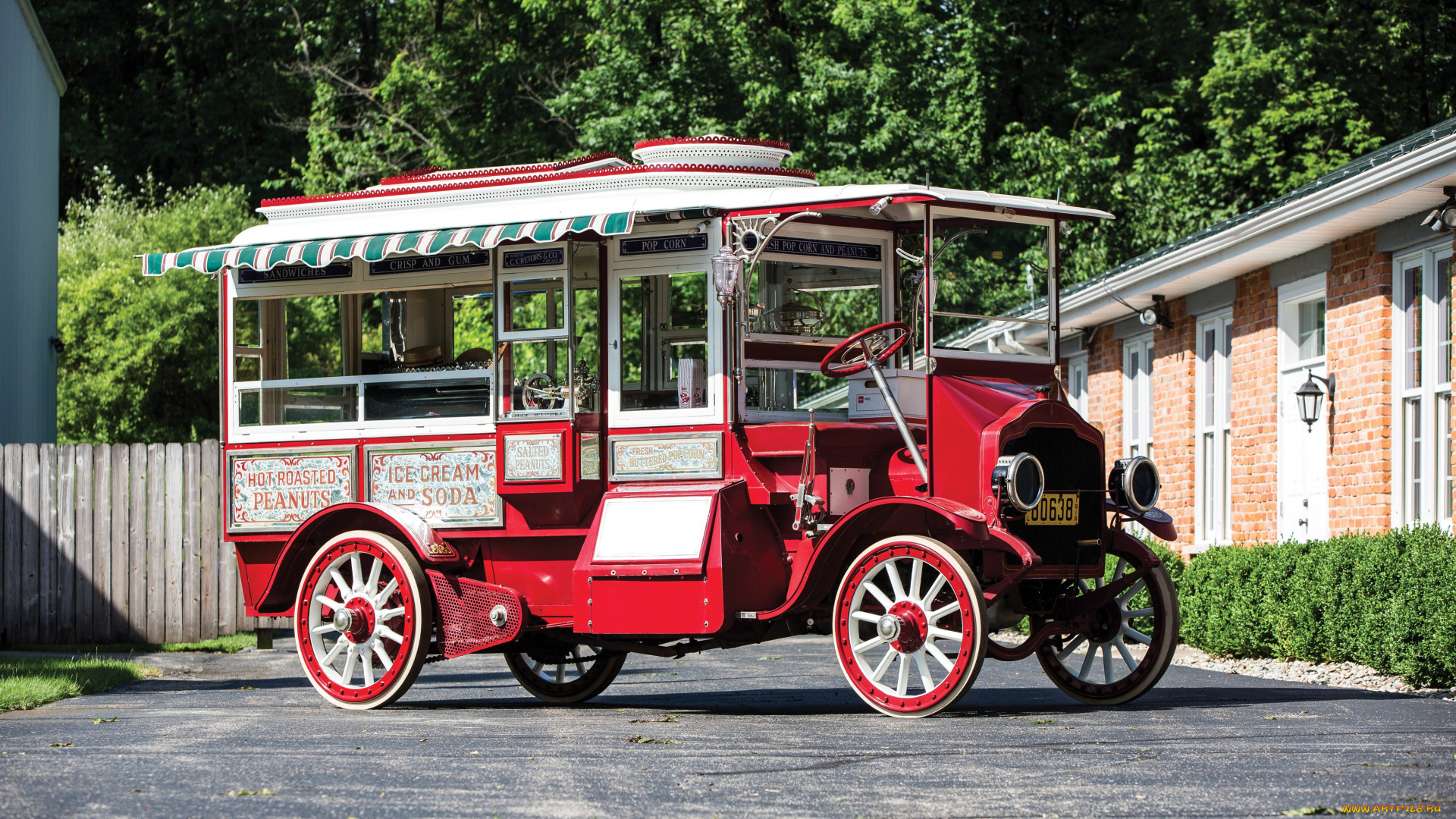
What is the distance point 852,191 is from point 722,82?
706 inches

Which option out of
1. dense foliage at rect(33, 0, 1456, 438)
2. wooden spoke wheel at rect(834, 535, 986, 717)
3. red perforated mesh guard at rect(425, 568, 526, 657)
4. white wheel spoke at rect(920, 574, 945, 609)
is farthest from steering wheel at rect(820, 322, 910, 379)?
dense foliage at rect(33, 0, 1456, 438)

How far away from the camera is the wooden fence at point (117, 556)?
15.3 meters

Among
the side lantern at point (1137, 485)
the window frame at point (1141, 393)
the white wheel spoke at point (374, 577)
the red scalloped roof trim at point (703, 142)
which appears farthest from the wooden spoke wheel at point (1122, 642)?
the window frame at point (1141, 393)

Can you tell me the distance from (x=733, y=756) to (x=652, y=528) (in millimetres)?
2366

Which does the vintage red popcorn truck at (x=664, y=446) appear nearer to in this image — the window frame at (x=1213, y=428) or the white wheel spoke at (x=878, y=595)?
the white wheel spoke at (x=878, y=595)

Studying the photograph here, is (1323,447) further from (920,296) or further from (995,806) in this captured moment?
(995,806)

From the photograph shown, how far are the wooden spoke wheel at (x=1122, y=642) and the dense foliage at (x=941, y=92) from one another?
40.9 feet

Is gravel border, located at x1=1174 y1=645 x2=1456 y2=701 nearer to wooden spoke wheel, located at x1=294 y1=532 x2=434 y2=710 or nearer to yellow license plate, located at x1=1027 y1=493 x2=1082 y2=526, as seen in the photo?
yellow license plate, located at x1=1027 y1=493 x2=1082 y2=526

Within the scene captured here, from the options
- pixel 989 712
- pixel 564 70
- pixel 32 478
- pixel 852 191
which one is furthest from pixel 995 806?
pixel 564 70

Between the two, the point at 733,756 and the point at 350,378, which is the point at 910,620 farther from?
the point at 350,378

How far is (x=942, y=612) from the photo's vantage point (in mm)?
8477

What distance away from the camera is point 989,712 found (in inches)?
360

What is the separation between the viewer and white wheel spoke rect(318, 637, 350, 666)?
Answer: 10.2 metres

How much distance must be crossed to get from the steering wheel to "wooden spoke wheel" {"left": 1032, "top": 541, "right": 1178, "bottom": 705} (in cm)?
176
